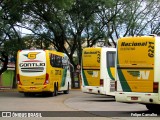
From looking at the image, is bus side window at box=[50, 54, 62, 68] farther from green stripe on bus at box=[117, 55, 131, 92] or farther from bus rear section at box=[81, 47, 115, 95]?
green stripe on bus at box=[117, 55, 131, 92]

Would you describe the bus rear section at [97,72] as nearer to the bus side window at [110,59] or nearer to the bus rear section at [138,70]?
the bus side window at [110,59]

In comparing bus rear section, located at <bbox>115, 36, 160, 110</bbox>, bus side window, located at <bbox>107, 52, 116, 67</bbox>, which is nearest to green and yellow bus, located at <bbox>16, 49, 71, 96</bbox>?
bus side window, located at <bbox>107, 52, 116, 67</bbox>

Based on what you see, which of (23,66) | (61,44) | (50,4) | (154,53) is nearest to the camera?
(154,53)

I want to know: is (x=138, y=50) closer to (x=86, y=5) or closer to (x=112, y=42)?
(x=86, y=5)

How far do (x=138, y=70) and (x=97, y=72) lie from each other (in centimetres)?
998

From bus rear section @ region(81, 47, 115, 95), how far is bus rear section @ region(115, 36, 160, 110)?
28.4 feet

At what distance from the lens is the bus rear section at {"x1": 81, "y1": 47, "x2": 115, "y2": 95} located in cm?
2509

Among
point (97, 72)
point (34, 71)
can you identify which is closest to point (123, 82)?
point (97, 72)

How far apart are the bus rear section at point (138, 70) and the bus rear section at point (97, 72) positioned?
28.4ft

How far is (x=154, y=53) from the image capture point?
1552 centimetres

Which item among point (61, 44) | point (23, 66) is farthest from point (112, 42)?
point (23, 66)

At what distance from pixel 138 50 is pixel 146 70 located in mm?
805

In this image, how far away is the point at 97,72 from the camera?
2580cm

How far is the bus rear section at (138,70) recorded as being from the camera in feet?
50.9
